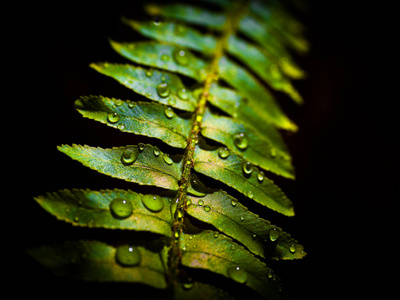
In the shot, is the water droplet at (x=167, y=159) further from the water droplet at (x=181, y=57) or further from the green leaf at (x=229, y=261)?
the water droplet at (x=181, y=57)

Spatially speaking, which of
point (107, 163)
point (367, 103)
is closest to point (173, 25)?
→ point (107, 163)

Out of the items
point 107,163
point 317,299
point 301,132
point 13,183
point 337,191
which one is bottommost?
point 317,299

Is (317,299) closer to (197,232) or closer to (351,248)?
(351,248)

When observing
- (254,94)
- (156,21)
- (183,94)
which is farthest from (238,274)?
A: (156,21)

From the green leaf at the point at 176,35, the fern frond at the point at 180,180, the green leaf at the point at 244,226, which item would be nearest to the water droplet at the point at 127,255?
the fern frond at the point at 180,180

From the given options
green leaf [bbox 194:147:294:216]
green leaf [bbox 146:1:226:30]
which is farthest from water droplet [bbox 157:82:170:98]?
green leaf [bbox 146:1:226:30]

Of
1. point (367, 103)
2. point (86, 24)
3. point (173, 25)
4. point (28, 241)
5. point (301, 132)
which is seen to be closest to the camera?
point (28, 241)
